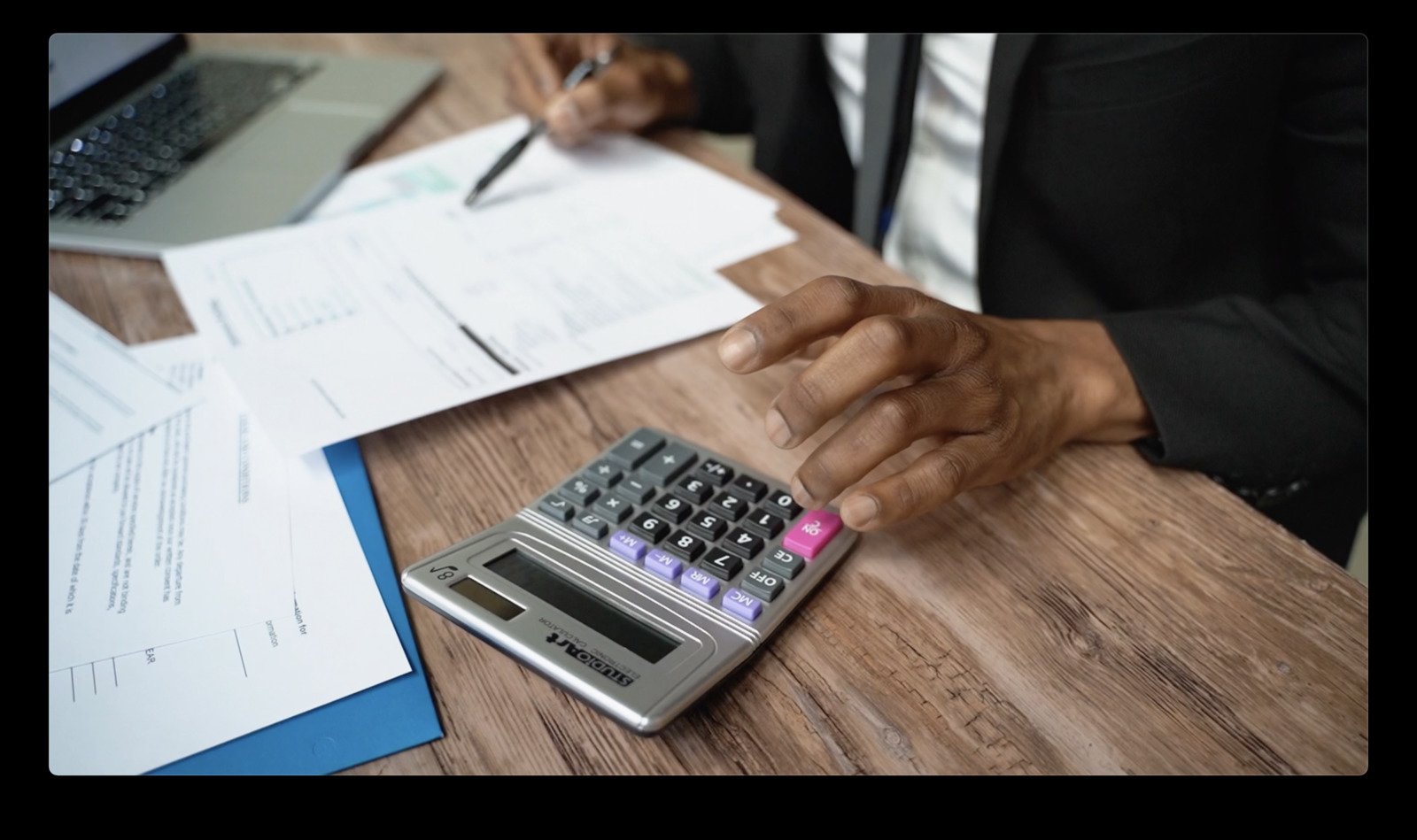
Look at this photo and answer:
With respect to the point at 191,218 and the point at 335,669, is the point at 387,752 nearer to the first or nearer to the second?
the point at 335,669

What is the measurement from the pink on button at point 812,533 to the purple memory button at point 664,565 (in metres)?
0.05

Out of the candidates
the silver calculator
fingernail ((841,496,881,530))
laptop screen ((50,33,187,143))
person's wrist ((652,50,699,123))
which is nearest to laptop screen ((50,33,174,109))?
laptop screen ((50,33,187,143))

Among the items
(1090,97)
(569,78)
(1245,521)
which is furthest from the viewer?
(569,78)

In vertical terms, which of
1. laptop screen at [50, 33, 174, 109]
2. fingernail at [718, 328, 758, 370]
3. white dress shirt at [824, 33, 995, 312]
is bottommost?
white dress shirt at [824, 33, 995, 312]

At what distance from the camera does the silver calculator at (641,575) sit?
14.3 inches

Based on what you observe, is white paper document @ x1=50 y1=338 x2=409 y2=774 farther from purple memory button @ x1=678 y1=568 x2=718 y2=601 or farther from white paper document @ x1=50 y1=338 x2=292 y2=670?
purple memory button @ x1=678 y1=568 x2=718 y2=601

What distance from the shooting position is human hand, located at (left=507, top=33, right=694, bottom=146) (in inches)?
31.9

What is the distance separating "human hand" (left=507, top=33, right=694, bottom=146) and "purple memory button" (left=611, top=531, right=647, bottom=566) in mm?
506

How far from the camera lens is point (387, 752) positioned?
1.14 ft

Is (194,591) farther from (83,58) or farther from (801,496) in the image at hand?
(83,58)

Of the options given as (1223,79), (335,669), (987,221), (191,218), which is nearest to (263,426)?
(335,669)

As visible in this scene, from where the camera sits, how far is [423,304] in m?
0.61

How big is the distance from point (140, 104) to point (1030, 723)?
0.94 metres

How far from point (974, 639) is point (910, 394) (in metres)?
0.12
